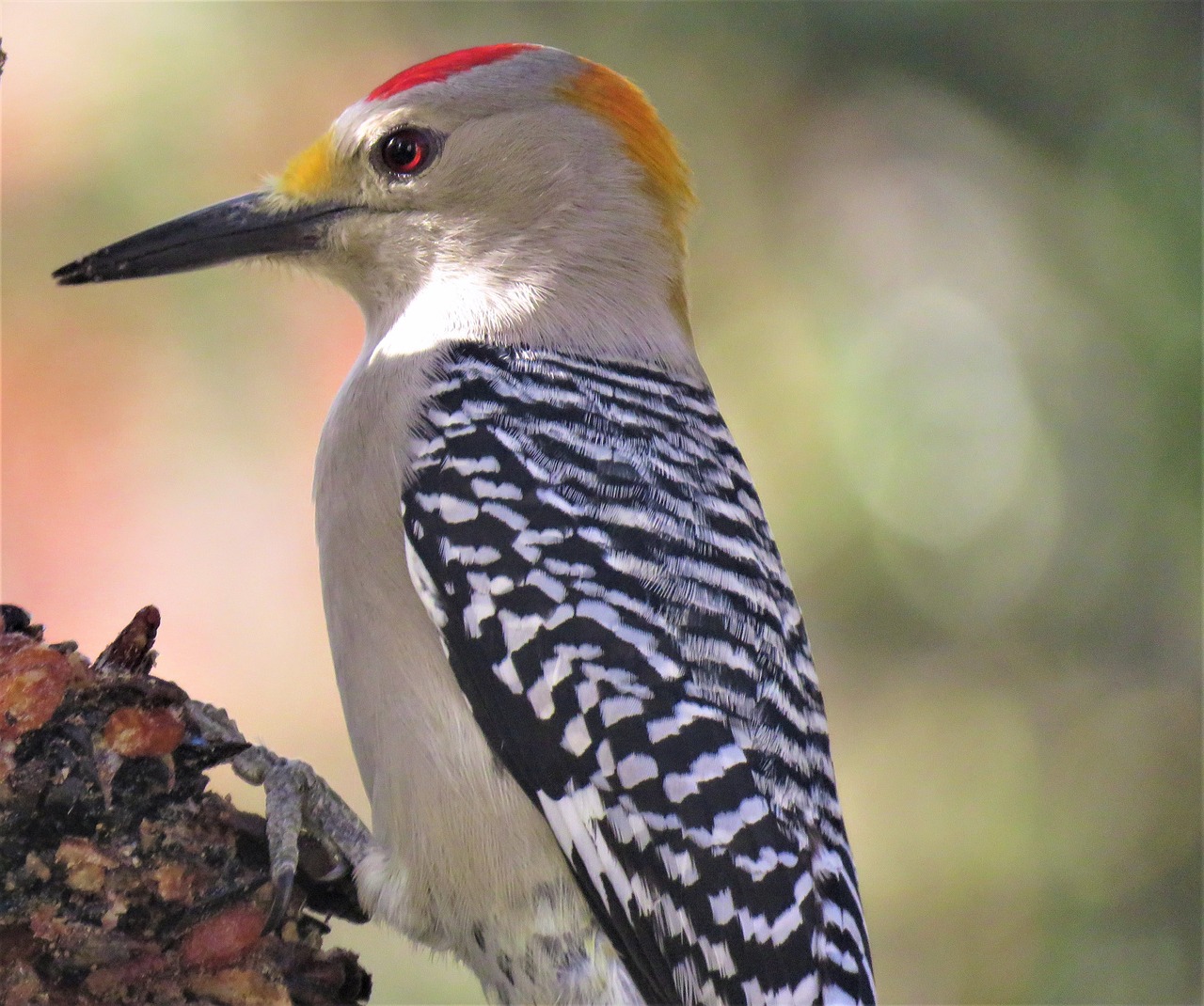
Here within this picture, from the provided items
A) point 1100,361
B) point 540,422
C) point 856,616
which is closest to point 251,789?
point 856,616

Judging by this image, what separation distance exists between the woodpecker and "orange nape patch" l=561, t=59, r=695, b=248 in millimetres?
350

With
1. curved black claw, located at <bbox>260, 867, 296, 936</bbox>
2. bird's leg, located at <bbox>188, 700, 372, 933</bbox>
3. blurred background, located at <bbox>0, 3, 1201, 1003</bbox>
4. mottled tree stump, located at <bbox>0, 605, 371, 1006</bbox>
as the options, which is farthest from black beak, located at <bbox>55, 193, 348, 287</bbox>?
blurred background, located at <bbox>0, 3, 1201, 1003</bbox>

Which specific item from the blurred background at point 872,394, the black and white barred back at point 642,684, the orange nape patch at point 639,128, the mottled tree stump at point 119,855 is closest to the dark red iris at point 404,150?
the orange nape patch at point 639,128

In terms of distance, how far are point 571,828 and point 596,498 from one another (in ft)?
2.19

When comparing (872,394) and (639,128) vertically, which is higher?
(872,394)

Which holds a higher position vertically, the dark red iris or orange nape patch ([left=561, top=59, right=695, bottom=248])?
orange nape patch ([left=561, top=59, right=695, bottom=248])

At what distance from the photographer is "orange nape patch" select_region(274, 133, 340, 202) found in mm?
3299

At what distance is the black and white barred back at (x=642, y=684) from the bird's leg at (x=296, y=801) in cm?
33

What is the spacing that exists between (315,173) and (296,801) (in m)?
1.62

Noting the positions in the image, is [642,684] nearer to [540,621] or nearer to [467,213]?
[540,621]

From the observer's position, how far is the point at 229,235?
327cm

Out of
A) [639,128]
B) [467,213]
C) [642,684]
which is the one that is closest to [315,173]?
[467,213]

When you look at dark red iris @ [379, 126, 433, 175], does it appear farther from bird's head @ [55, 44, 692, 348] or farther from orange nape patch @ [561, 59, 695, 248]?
orange nape patch @ [561, 59, 695, 248]

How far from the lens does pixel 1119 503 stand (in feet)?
16.0
